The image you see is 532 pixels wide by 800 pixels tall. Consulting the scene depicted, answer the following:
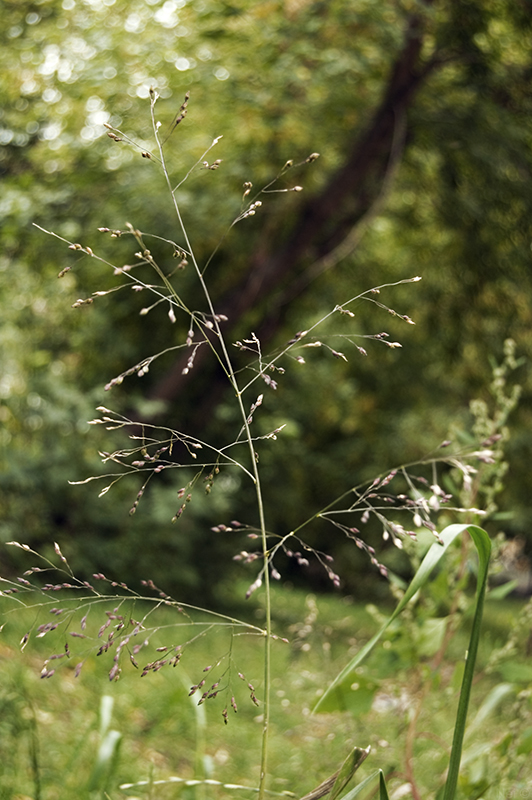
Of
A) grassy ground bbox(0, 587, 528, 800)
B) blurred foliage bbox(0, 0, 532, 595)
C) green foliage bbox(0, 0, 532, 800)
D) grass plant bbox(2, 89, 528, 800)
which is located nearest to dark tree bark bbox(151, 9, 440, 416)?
green foliage bbox(0, 0, 532, 800)

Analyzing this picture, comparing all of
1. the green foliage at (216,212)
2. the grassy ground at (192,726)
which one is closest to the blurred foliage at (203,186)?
the green foliage at (216,212)

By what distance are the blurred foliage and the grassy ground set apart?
1.52 meters

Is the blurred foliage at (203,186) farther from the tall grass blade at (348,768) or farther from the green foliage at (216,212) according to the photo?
the tall grass blade at (348,768)

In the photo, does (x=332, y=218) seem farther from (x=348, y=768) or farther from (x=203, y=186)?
(x=348, y=768)

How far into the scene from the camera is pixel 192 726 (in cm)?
276

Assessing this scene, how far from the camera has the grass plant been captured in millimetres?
745

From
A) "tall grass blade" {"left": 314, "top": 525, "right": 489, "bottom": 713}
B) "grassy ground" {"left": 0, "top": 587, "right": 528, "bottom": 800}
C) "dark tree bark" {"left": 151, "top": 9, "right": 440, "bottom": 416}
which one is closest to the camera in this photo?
"tall grass blade" {"left": 314, "top": 525, "right": 489, "bottom": 713}

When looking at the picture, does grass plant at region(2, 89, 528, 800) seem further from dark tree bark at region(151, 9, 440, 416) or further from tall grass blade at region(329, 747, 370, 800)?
dark tree bark at region(151, 9, 440, 416)

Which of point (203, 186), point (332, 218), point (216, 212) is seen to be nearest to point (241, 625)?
point (216, 212)

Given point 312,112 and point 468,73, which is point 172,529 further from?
point 468,73

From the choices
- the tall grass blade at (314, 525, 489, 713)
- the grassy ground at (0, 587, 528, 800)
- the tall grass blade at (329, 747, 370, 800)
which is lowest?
the grassy ground at (0, 587, 528, 800)

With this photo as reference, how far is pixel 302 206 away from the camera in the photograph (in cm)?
596

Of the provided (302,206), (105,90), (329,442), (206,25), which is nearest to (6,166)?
(105,90)

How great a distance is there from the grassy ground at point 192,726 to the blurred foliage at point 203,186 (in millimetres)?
1518
